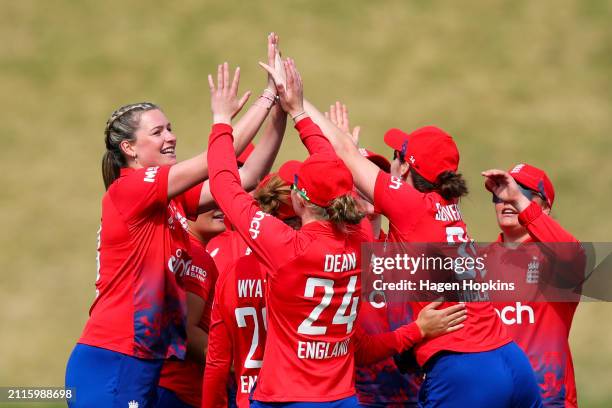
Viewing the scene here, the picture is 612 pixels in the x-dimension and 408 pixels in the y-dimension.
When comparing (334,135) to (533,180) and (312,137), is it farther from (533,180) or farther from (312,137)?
(533,180)

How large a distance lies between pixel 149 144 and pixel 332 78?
6.92 metres

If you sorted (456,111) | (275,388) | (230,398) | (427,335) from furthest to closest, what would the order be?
(456,111)
(230,398)
(427,335)
(275,388)

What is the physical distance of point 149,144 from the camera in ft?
16.1

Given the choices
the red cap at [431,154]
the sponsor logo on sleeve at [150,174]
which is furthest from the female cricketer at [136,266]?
the red cap at [431,154]

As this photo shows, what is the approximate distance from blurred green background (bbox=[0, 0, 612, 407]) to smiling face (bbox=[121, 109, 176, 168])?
5980 mm

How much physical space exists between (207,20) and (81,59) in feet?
5.04

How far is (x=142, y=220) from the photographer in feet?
15.4

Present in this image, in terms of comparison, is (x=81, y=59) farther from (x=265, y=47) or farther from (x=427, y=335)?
(x=427, y=335)

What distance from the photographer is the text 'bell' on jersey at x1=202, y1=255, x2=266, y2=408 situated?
183 inches

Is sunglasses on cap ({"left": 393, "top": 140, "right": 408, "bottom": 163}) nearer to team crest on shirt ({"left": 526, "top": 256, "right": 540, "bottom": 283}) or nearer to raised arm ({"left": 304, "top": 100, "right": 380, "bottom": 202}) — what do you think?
raised arm ({"left": 304, "top": 100, "right": 380, "bottom": 202})

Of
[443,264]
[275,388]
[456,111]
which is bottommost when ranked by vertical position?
[275,388]

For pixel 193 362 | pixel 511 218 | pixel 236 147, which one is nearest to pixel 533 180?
pixel 511 218

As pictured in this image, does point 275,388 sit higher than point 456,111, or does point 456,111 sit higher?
point 456,111

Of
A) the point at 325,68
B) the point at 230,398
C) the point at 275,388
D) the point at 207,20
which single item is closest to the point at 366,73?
the point at 325,68
